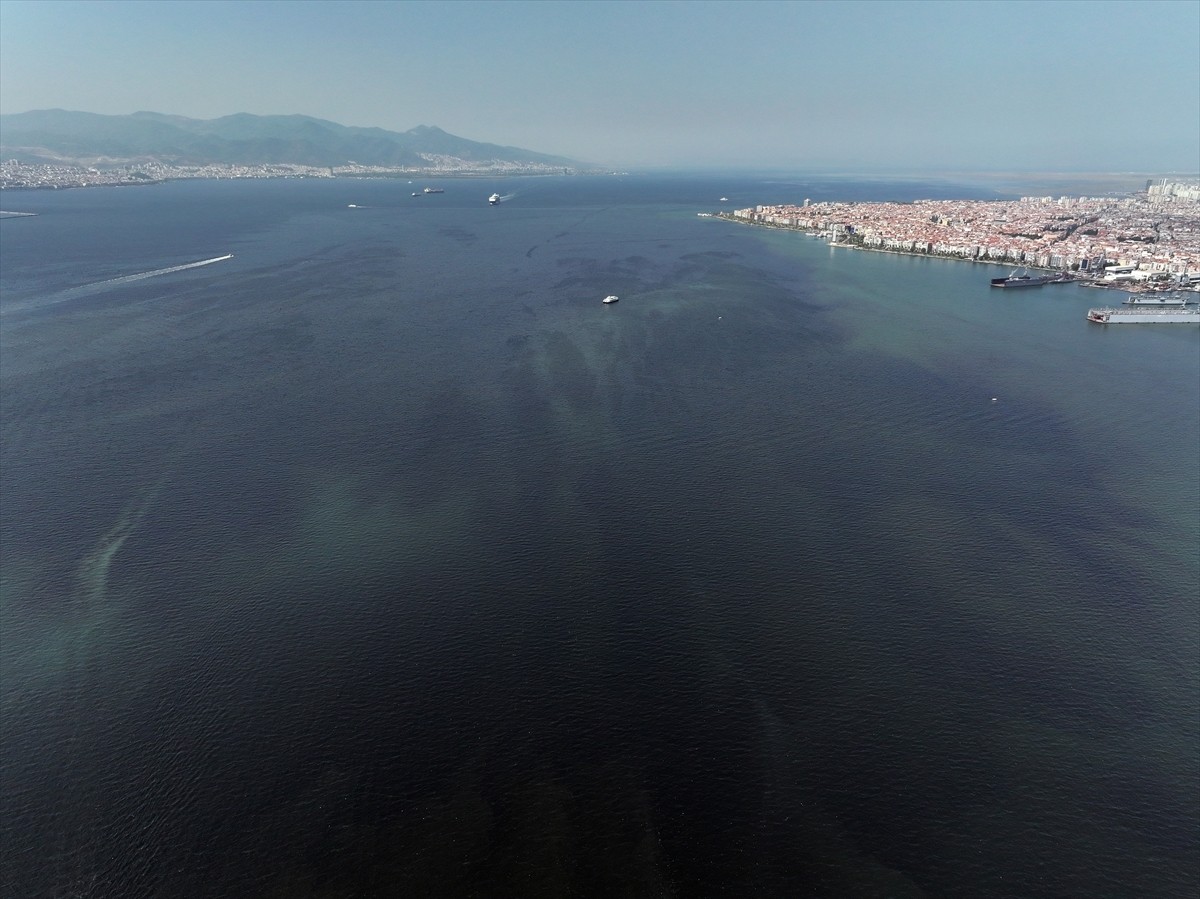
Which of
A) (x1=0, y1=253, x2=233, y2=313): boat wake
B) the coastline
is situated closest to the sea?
(x1=0, y1=253, x2=233, y2=313): boat wake

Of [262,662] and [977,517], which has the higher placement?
[977,517]

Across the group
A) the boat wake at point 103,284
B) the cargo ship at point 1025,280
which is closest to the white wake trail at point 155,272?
the boat wake at point 103,284

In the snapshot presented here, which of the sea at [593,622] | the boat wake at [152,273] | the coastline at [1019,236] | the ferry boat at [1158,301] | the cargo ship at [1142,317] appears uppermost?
the coastline at [1019,236]

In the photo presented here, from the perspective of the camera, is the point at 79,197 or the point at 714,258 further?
the point at 79,197

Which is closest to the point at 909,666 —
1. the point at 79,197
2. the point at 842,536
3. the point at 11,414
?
the point at 842,536

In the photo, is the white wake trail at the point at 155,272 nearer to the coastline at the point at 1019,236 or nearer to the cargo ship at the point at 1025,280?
the coastline at the point at 1019,236

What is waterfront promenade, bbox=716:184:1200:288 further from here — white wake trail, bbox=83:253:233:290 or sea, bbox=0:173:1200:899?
white wake trail, bbox=83:253:233:290

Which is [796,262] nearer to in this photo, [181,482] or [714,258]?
[714,258]
